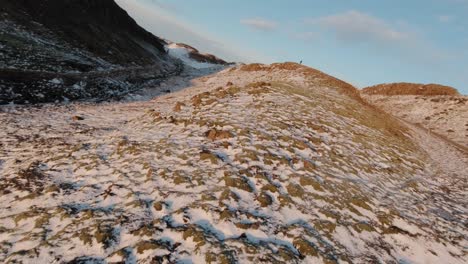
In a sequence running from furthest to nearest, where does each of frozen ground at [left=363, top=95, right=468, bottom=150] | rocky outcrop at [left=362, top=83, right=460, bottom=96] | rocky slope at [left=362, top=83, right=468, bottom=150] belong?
rocky outcrop at [left=362, top=83, right=460, bottom=96], rocky slope at [left=362, top=83, right=468, bottom=150], frozen ground at [left=363, top=95, right=468, bottom=150]

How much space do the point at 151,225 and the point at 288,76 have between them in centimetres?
3200

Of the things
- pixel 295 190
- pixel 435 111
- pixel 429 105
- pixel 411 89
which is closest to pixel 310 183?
pixel 295 190

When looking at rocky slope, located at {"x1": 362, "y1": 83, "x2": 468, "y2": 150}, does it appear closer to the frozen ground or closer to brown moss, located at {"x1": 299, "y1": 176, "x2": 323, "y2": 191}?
the frozen ground

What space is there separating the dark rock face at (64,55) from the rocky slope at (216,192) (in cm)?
372

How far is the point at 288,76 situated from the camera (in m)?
37.7

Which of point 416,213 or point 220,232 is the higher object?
point 416,213

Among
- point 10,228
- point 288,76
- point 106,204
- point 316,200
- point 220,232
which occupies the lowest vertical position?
point 10,228

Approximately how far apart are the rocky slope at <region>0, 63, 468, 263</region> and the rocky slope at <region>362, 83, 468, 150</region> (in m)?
15.0

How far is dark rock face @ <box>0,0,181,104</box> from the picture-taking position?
68.1ft

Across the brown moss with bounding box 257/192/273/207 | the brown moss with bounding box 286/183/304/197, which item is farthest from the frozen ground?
the brown moss with bounding box 257/192/273/207

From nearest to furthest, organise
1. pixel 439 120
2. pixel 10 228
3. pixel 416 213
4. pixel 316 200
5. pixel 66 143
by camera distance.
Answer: pixel 10 228, pixel 316 200, pixel 416 213, pixel 66 143, pixel 439 120

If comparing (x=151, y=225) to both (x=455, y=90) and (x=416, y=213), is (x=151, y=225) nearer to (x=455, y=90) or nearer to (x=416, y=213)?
(x=416, y=213)

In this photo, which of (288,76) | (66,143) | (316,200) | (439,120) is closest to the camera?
(316,200)

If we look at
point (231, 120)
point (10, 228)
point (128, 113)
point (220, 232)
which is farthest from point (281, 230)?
point (128, 113)
